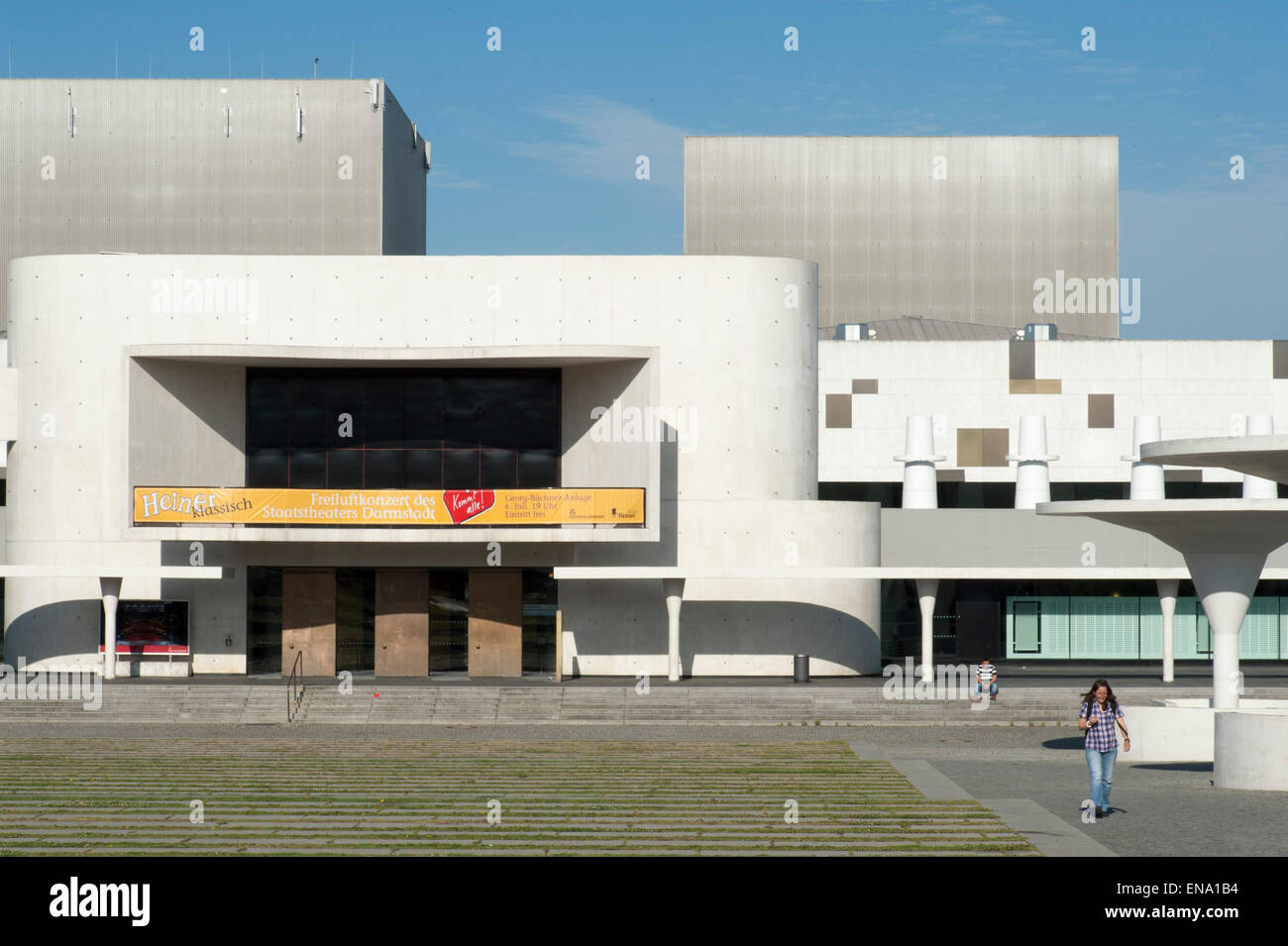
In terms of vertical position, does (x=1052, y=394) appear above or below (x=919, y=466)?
above

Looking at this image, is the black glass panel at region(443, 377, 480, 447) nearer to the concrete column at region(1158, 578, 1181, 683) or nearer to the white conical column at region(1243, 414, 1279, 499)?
the concrete column at region(1158, 578, 1181, 683)

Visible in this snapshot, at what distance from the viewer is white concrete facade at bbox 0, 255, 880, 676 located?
1658 inches

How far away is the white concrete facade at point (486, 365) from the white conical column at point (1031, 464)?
9534 mm

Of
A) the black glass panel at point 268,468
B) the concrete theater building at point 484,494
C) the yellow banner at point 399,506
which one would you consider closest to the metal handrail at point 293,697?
the concrete theater building at point 484,494

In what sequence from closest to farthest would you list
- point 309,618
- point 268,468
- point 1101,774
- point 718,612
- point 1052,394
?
point 1101,774 < point 718,612 < point 309,618 < point 268,468 < point 1052,394

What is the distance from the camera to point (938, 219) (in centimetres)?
6700

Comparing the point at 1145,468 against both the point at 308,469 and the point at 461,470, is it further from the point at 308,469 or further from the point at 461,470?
the point at 308,469

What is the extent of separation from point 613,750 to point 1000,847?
13671 millimetres

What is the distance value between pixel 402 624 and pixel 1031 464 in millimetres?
21423

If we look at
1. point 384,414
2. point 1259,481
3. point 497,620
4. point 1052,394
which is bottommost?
point 497,620

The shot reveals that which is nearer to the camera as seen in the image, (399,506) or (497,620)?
(399,506)

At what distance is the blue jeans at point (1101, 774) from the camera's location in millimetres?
19984

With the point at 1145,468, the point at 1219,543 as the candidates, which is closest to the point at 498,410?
the point at 1145,468

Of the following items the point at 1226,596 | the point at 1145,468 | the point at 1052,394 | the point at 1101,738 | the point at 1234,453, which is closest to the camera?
the point at 1101,738
